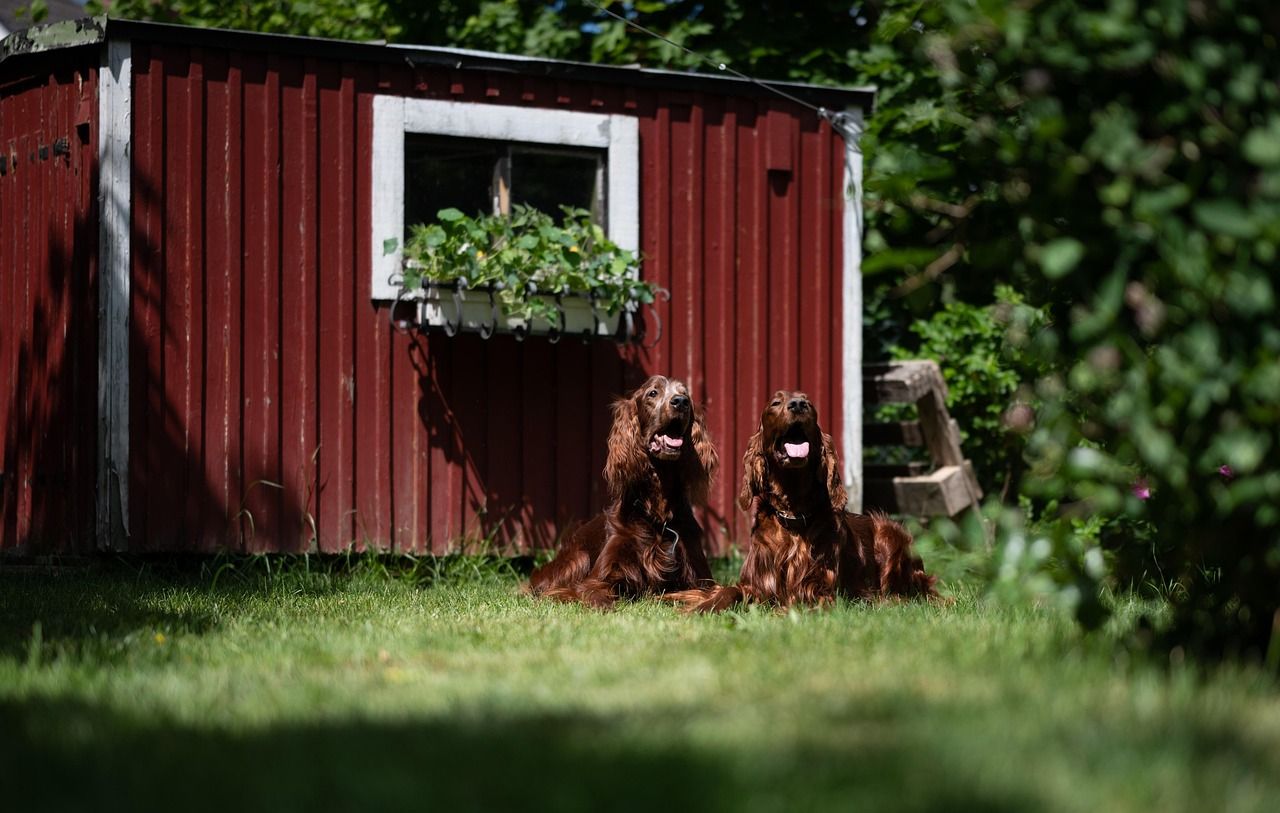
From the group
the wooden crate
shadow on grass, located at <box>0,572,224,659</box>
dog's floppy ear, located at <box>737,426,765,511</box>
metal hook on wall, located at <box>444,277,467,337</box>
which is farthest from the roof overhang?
dog's floppy ear, located at <box>737,426,765,511</box>

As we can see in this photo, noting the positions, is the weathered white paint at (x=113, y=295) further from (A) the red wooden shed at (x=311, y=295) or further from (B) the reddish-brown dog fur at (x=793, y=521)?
(B) the reddish-brown dog fur at (x=793, y=521)

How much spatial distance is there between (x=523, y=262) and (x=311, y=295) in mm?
1204

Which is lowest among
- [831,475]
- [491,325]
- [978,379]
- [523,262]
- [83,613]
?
[83,613]

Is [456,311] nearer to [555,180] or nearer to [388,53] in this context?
[555,180]

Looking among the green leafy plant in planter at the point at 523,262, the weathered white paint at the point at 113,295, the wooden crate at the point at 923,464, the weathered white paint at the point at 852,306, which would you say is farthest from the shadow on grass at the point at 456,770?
the wooden crate at the point at 923,464

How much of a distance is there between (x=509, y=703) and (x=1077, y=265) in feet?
5.70

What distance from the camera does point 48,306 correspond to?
8492 mm

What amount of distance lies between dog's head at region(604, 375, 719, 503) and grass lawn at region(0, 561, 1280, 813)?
161cm

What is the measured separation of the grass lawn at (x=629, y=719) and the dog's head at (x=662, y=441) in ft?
5.29

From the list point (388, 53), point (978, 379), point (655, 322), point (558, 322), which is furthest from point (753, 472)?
point (978, 379)

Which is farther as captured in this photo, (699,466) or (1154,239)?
(699,466)

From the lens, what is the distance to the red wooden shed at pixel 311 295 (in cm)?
805

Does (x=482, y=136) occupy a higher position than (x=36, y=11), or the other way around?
(x=36, y=11)

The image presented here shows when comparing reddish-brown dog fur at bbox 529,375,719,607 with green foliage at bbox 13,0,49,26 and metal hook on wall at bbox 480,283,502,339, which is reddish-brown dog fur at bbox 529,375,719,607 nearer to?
metal hook on wall at bbox 480,283,502,339
